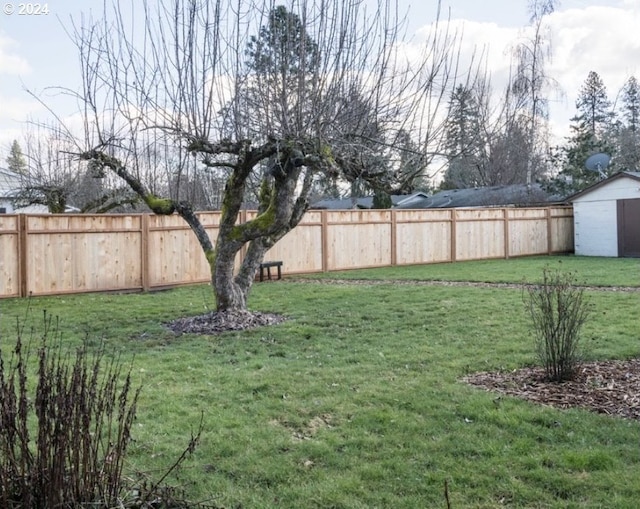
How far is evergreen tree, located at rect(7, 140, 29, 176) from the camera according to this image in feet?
48.4

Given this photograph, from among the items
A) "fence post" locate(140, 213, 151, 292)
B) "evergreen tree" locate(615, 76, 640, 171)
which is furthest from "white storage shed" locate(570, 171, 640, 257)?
"fence post" locate(140, 213, 151, 292)

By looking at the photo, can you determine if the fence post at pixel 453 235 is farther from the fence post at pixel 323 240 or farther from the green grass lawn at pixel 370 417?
the green grass lawn at pixel 370 417

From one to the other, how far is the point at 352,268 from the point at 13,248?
758 cm

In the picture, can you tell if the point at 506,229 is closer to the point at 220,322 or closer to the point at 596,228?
the point at 596,228

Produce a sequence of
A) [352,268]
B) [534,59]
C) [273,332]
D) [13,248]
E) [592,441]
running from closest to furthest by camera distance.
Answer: [592,441], [273,332], [13,248], [352,268], [534,59]

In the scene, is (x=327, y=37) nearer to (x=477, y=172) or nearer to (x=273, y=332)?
(x=273, y=332)

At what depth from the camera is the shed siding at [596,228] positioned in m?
17.4

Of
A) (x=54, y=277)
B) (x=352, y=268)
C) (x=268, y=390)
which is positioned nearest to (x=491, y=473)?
(x=268, y=390)

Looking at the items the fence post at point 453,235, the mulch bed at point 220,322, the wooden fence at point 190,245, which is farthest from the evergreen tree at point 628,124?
the mulch bed at point 220,322

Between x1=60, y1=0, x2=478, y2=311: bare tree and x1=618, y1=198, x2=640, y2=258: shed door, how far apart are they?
42.6ft

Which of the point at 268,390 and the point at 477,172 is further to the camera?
the point at 477,172

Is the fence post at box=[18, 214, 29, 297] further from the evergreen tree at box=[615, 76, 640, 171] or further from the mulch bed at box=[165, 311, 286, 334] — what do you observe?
the evergreen tree at box=[615, 76, 640, 171]

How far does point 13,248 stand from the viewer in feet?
31.6

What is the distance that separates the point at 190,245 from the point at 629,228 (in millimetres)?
13154
